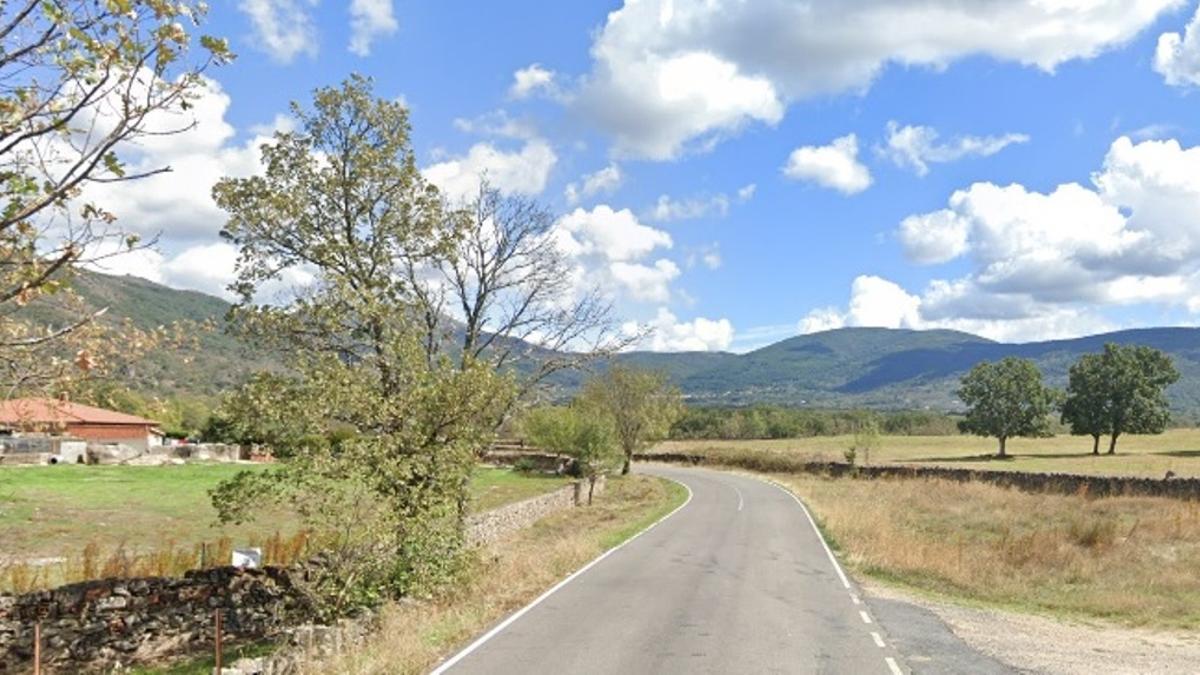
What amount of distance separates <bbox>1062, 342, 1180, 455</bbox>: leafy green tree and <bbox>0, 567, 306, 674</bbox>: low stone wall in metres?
92.8

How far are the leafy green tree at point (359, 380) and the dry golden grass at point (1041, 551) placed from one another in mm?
12347

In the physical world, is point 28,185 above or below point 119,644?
above

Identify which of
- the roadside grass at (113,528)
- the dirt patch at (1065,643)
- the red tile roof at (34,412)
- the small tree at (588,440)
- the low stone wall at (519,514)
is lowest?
the low stone wall at (519,514)

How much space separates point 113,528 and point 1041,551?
27.6 metres

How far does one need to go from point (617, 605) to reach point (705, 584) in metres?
4.17

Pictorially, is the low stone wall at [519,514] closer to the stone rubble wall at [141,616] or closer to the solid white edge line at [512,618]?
the solid white edge line at [512,618]

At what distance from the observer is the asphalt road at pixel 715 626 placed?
13.4m

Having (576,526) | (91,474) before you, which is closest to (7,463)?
(91,474)

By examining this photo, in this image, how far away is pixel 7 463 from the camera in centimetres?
4375

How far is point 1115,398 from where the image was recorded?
97875 mm

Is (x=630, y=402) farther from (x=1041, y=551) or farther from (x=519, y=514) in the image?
(x=1041, y=551)

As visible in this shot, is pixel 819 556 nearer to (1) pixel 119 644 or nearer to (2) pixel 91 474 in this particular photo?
(1) pixel 119 644

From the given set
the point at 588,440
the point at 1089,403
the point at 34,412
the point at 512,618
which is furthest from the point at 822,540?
the point at 1089,403

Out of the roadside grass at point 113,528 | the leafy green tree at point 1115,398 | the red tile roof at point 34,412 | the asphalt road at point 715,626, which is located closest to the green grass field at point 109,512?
the roadside grass at point 113,528
